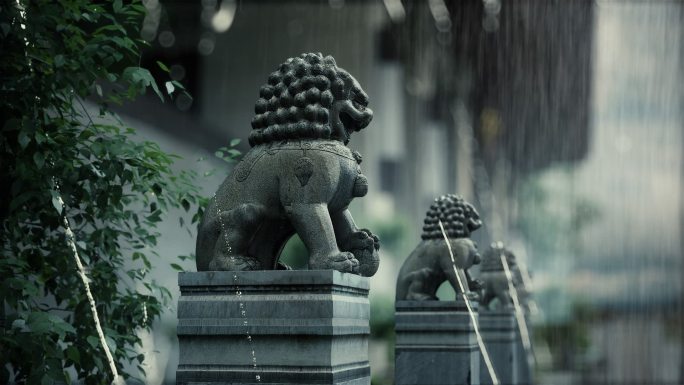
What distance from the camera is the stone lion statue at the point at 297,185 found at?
4633 mm

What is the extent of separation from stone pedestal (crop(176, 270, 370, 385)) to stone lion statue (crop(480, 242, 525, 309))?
212 inches

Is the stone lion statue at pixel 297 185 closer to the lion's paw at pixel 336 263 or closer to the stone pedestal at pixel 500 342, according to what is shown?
the lion's paw at pixel 336 263

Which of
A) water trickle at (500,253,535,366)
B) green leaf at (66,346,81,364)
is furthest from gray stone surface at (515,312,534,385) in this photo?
green leaf at (66,346,81,364)

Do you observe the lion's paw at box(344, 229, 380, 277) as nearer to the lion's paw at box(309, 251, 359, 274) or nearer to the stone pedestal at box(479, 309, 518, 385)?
the lion's paw at box(309, 251, 359, 274)

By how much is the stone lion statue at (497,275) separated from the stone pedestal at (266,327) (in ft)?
17.7

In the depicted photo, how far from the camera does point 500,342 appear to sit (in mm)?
9289

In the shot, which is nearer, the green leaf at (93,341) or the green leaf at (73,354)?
the green leaf at (73,354)

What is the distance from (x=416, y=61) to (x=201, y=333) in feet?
69.8

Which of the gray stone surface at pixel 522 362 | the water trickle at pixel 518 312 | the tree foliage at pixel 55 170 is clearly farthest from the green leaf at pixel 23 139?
the gray stone surface at pixel 522 362

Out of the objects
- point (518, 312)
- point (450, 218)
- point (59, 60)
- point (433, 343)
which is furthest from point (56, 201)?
point (518, 312)

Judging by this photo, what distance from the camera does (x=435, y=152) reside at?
28625 millimetres

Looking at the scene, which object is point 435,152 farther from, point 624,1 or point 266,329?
point 266,329

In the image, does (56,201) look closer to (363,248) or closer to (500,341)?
(363,248)

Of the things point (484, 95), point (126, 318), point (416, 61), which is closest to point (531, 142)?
point (484, 95)
